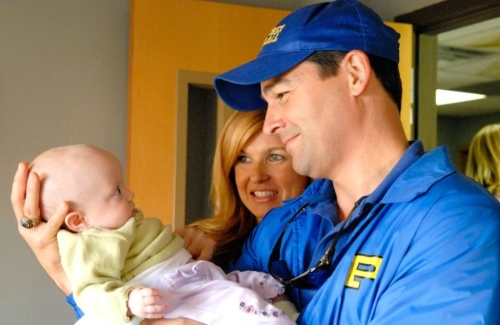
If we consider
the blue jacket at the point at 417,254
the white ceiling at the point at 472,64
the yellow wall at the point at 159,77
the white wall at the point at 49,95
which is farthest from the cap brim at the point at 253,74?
the white ceiling at the point at 472,64

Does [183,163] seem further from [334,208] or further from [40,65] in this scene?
[334,208]

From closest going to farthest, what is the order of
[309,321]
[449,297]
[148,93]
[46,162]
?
1. [449,297]
2. [309,321]
3. [46,162]
4. [148,93]

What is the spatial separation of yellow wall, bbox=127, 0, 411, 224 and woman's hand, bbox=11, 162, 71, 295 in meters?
1.37

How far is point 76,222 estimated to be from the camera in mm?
1347

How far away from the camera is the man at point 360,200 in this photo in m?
1.00

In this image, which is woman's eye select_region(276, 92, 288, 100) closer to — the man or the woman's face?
the man

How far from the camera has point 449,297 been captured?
97cm

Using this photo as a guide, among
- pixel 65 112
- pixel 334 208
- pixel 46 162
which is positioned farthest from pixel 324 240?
pixel 65 112

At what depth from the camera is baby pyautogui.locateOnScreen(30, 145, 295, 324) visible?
4.04 feet

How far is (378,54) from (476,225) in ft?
1.47

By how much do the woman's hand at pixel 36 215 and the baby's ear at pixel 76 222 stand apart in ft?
0.04

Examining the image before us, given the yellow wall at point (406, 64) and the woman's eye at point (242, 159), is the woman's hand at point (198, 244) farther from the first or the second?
the yellow wall at point (406, 64)

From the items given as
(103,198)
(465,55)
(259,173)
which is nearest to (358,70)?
(103,198)

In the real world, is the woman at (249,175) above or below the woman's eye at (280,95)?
below
